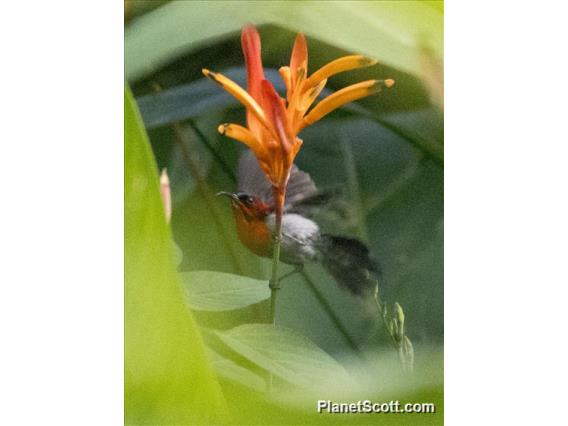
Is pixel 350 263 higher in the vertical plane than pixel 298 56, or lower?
lower

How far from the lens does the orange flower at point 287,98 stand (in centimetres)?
151

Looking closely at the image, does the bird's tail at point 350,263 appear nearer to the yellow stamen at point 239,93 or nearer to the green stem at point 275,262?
the green stem at point 275,262

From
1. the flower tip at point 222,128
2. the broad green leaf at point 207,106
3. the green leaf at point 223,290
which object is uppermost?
the broad green leaf at point 207,106

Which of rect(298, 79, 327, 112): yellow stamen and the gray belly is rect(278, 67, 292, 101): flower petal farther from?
the gray belly

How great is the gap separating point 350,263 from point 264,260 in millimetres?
164

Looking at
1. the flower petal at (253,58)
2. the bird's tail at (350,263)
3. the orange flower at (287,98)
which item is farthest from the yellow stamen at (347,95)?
the bird's tail at (350,263)

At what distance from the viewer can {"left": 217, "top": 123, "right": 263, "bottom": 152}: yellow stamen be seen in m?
1.52

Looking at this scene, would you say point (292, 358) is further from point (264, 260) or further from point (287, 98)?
point (287, 98)

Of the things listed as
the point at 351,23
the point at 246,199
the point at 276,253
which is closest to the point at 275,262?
the point at 276,253

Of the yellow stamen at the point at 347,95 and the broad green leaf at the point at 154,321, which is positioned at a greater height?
the yellow stamen at the point at 347,95

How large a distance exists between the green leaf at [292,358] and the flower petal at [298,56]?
48cm

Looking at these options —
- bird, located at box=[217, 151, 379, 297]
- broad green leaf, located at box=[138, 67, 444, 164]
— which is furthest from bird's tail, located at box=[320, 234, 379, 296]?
broad green leaf, located at box=[138, 67, 444, 164]

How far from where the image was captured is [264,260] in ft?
5.04

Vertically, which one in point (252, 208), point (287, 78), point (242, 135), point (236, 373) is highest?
point (287, 78)
